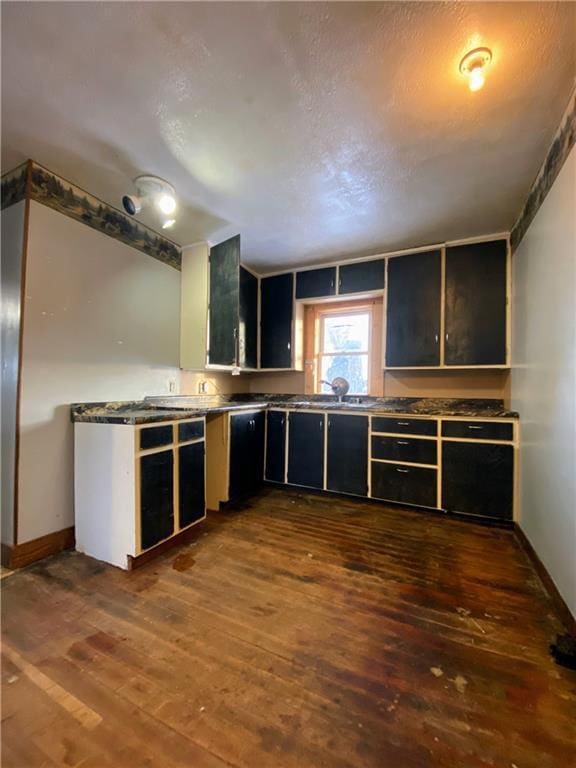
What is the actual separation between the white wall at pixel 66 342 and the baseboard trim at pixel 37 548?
0.15ft

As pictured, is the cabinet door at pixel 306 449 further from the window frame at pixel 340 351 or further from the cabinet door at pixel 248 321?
the cabinet door at pixel 248 321

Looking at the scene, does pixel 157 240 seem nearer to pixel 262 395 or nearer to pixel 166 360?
pixel 166 360

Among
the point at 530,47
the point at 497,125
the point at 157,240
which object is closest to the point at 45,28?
the point at 157,240

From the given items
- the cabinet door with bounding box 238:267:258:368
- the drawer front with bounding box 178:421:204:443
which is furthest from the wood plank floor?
the cabinet door with bounding box 238:267:258:368

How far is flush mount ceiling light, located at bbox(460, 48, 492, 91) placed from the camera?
1268 millimetres

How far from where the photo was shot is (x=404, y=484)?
2.82 metres

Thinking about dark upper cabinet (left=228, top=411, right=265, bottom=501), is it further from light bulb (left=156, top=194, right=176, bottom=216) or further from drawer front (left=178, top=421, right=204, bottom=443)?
light bulb (left=156, top=194, right=176, bottom=216)

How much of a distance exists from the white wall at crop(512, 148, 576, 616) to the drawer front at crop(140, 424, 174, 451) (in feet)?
7.30

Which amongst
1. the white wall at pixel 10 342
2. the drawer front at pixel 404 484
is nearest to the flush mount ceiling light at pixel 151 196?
the white wall at pixel 10 342

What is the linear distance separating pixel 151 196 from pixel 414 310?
2.47m

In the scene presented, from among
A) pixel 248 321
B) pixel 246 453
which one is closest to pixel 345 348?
pixel 248 321

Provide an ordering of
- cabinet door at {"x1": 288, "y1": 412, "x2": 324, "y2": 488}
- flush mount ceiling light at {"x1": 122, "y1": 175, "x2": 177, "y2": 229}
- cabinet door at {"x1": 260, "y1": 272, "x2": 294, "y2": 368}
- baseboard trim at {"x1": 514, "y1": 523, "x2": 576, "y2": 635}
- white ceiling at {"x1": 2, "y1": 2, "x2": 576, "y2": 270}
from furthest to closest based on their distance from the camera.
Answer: cabinet door at {"x1": 260, "y1": 272, "x2": 294, "y2": 368}, cabinet door at {"x1": 288, "y1": 412, "x2": 324, "y2": 488}, flush mount ceiling light at {"x1": 122, "y1": 175, "x2": 177, "y2": 229}, baseboard trim at {"x1": 514, "y1": 523, "x2": 576, "y2": 635}, white ceiling at {"x1": 2, "y1": 2, "x2": 576, "y2": 270}

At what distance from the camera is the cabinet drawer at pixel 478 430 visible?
251 cm

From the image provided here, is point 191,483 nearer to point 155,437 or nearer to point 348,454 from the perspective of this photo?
point 155,437
